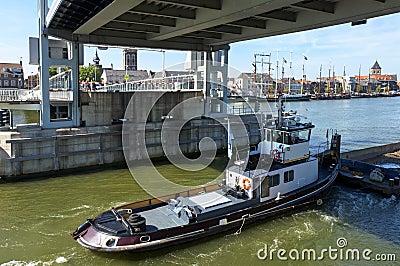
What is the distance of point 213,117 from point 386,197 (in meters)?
15.0

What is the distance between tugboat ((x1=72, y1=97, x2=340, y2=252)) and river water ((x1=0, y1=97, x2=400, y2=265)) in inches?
18.7

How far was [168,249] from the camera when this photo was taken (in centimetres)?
1075

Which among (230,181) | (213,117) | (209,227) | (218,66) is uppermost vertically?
(218,66)

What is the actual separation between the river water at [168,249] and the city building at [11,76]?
246 ft

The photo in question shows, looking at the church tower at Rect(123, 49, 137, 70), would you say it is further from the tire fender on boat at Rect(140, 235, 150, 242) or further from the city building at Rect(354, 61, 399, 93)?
the tire fender on boat at Rect(140, 235, 150, 242)

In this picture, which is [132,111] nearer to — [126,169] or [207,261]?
[126,169]

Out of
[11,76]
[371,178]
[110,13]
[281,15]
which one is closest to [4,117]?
[110,13]

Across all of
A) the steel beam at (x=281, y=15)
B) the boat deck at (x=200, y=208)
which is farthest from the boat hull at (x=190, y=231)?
the steel beam at (x=281, y=15)

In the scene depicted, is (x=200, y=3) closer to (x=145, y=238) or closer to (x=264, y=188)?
(x=264, y=188)

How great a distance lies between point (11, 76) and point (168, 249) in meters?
86.8

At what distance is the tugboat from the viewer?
33.9 feet

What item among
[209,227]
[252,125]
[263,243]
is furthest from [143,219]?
[252,125]

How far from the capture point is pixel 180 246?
35.9ft

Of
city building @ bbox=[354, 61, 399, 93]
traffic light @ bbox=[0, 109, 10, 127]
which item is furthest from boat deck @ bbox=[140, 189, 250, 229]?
city building @ bbox=[354, 61, 399, 93]
